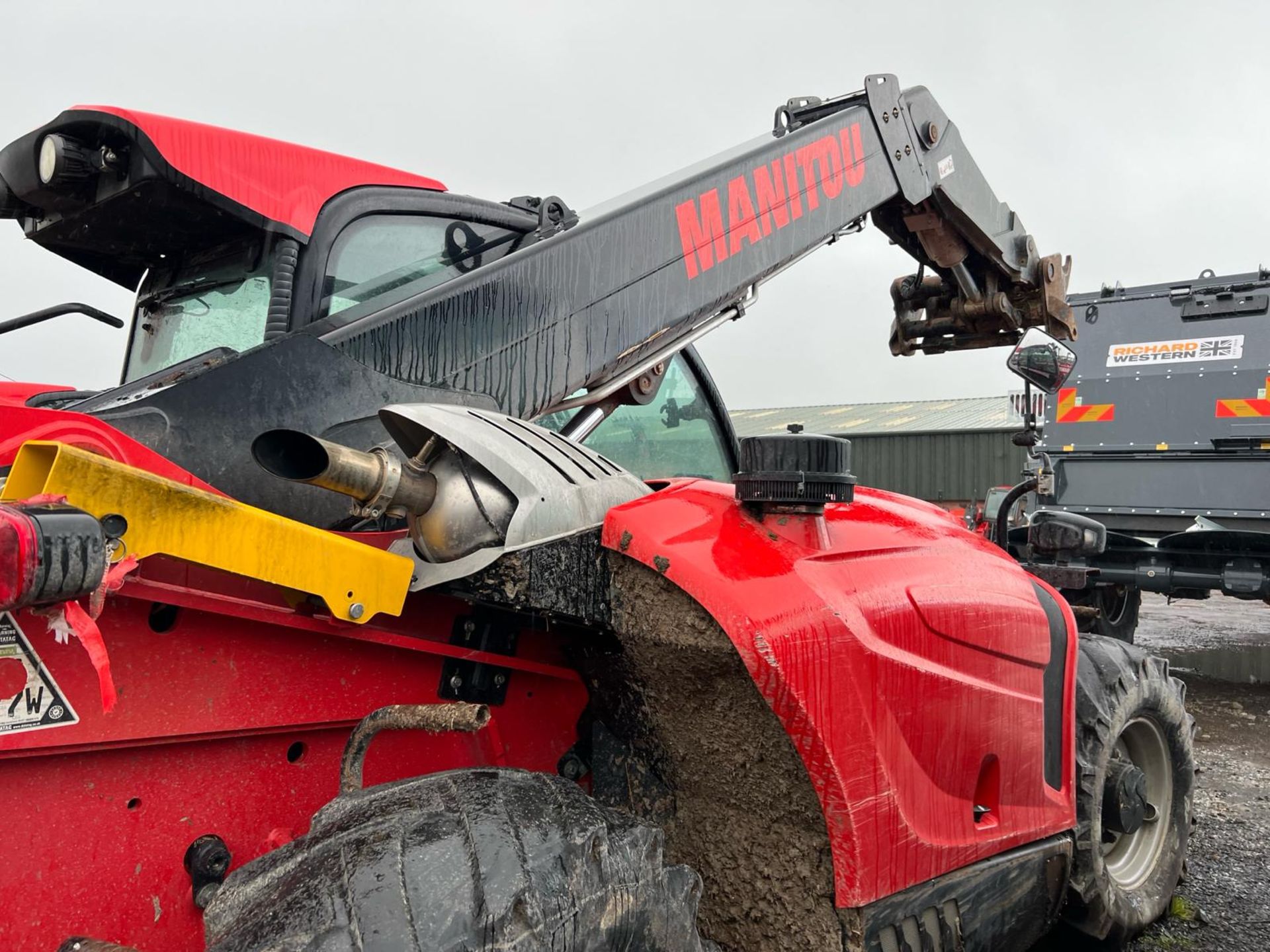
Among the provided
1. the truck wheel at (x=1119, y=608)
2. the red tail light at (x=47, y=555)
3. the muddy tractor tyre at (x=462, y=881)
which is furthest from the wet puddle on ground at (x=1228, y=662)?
the red tail light at (x=47, y=555)

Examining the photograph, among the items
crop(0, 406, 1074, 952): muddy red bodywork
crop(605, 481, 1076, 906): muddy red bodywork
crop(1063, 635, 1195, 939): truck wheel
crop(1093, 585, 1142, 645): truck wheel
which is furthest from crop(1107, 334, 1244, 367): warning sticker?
crop(0, 406, 1074, 952): muddy red bodywork

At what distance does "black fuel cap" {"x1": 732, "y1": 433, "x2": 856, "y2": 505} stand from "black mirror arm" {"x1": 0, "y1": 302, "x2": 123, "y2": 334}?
6.68 feet

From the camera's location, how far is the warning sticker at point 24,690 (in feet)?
4.28

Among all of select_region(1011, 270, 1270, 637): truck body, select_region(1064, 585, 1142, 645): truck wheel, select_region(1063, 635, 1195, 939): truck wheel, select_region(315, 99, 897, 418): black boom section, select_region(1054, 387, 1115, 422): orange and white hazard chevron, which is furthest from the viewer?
select_region(1054, 387, 1115, 422): orange and white hazard chevron

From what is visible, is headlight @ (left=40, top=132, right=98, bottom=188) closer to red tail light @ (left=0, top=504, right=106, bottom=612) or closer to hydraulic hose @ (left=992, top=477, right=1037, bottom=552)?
red tail light @ (left=0, top=504, right=106, bottom=612)

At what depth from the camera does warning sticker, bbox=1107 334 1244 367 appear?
763cm

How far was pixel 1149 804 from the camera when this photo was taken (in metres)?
2.76

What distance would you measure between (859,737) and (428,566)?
78 cm

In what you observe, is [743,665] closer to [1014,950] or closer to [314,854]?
[314,854]

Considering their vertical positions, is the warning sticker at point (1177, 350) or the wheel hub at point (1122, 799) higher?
the warning sticker at point (1177, 350)

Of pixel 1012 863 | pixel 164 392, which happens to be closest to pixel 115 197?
pixel 164 392

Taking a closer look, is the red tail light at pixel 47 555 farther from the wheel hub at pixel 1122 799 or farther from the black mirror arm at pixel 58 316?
the wheel hub at pixel 1122 799

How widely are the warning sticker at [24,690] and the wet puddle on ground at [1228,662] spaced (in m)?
8.22

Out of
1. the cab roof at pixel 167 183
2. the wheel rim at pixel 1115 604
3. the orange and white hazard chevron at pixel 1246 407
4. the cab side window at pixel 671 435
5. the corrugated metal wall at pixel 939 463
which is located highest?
the corrugated metal wall at pixel 939 463
